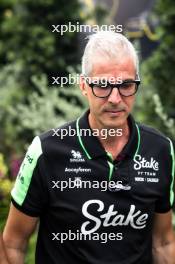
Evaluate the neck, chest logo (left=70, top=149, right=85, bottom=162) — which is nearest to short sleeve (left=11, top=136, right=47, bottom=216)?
chest logo (left=70, top=149, right=85, bottom=162)

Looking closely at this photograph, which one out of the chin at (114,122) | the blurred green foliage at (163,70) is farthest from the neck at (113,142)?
the blurred green foliage at (163,70)

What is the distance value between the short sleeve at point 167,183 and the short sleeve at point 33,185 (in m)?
0.44

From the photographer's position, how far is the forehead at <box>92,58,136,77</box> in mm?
2244

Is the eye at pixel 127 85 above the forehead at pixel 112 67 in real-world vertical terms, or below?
below

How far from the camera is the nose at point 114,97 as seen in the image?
2.25 m

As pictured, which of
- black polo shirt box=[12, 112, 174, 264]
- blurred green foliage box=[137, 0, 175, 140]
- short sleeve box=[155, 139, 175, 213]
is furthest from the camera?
blurred green foliage box=[137, 0, 175, 140]

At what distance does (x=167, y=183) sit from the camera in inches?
98.4

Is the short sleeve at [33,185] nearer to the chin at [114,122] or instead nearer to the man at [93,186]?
the man at [93,186]

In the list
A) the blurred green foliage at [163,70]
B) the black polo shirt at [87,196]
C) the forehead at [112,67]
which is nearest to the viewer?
the forehead at [112,67]

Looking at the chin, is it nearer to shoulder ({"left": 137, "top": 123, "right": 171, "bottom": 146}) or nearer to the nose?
the nose

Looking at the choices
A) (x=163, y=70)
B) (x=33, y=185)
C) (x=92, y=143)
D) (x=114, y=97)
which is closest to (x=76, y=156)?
(x=92, y=143)

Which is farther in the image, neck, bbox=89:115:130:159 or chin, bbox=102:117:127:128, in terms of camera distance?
neck, bbox=89:115:130:159

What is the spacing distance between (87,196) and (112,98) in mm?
363

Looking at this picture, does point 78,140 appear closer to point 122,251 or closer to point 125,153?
point 125,153
